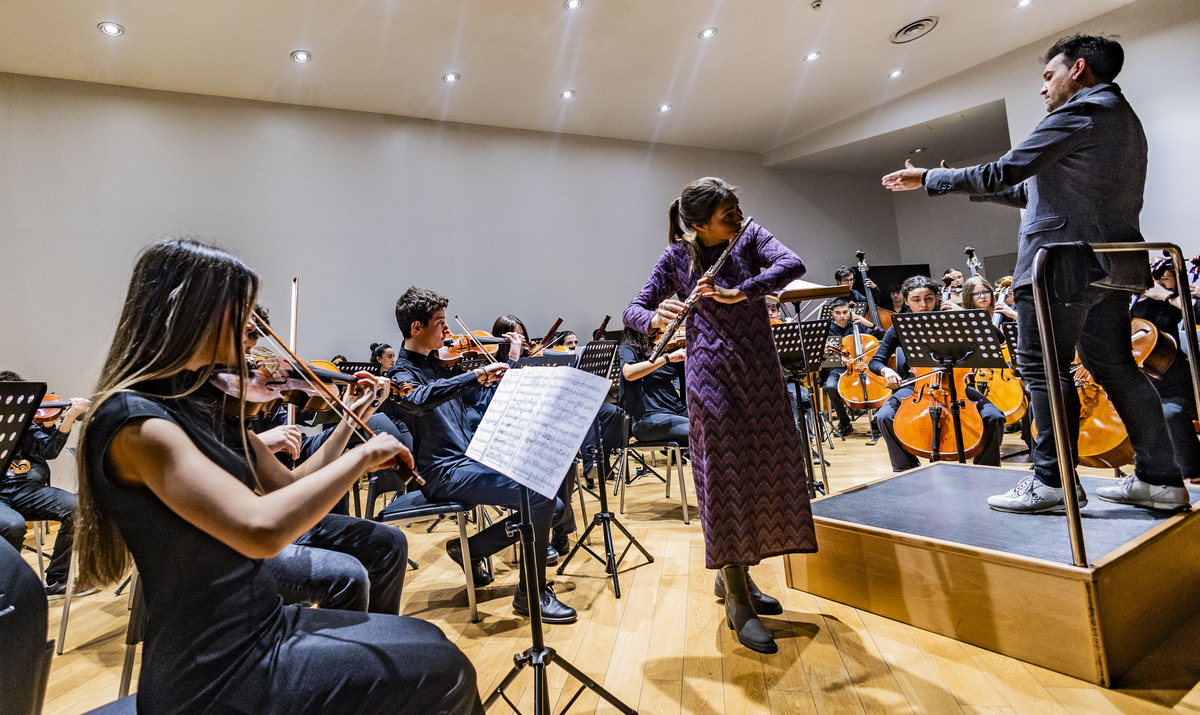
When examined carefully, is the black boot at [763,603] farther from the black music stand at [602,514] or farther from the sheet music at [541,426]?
the sheet music at [541,426]

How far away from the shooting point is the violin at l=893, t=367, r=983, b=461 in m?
3.27

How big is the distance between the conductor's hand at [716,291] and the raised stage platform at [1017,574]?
92 cm

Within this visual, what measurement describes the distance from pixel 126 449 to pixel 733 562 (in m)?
1.62

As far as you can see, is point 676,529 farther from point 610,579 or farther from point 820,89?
point 820,89

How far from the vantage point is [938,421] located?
328 cm

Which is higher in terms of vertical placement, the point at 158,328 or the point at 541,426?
the point at 158,328

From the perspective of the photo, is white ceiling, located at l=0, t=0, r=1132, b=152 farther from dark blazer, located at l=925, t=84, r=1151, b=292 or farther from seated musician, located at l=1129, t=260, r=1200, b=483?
dark blazer, located at l=925, t=84, r=1151, b=292

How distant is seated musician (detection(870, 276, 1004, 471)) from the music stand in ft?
11.8

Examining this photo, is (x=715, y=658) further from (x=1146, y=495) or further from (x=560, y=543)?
(x=1146, y=495)

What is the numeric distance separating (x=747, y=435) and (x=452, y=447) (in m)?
1.28

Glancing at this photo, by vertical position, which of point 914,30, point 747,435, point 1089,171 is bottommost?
point 747,435

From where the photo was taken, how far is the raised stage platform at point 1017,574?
1.56 m

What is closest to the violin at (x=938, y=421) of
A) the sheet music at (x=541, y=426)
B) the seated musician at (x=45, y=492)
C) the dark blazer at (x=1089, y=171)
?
the dark blazer at (x=1089, y=171)

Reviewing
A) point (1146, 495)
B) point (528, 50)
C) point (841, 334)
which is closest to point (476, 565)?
point (1146, 495)
